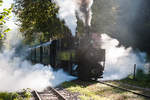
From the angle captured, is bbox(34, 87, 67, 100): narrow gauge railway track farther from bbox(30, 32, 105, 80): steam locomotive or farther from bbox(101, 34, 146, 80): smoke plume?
bbox(101, 34, 146, 80): smoke plume

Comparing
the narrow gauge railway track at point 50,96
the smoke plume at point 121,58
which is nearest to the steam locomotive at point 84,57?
the narrow gauge railway track at point 50,96

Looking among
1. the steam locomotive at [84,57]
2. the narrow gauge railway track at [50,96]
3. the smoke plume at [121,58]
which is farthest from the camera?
the smoke plume at [121,58]

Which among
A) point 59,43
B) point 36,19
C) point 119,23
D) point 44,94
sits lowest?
point 44,94

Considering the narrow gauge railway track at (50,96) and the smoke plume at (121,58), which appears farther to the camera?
the smoke plume at (121,58)

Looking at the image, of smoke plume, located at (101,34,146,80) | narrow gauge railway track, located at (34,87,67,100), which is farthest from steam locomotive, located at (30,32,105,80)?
smoke plume, located at (101,34,146,80)

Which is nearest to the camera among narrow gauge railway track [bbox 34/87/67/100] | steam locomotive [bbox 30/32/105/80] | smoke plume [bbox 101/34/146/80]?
narrow gauge railway track [bbox 34/87/67/100]

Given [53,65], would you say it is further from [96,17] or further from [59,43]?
[96,17]

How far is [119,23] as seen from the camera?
2167 cm

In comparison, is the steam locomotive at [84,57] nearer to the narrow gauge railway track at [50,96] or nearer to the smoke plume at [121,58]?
the narrow gauge railway track at [50,96]

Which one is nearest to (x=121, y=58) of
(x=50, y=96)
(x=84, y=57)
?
(x=84, y=57)

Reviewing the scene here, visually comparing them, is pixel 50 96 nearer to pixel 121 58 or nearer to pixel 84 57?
pixel 84 57

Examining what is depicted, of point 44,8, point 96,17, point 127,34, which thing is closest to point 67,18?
point 44,8

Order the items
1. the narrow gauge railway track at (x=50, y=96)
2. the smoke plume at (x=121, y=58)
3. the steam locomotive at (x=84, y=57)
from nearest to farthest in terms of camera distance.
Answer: the narrow gauge railway track at (x=50, y=96)
the steam locomotive at (x=84, y=57)
the smoke plume at (x=121, y=58)

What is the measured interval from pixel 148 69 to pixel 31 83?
927 centimetres
